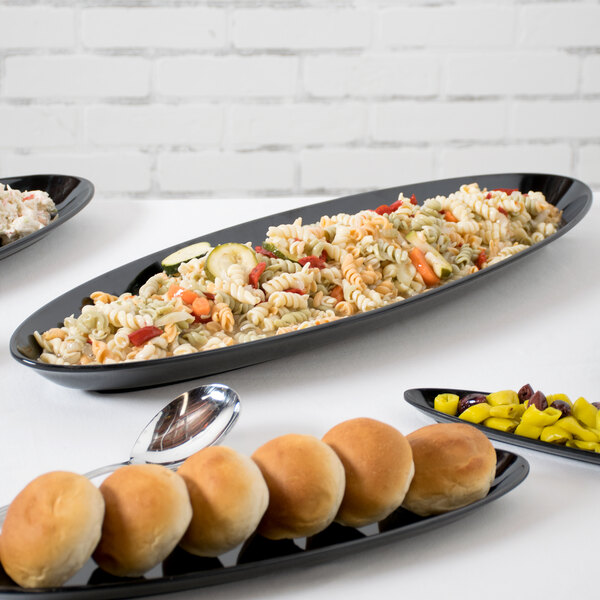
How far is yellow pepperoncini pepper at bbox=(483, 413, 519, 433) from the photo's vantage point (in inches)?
43.3

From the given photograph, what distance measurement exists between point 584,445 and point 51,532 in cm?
68

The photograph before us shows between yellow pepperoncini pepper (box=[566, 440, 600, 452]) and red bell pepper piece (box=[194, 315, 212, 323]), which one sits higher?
red bell pepper piece (box=[194, 315, 212, 323])

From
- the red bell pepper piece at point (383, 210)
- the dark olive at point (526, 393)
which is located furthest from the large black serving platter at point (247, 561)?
the red bell pepper piece at point (383, 210)

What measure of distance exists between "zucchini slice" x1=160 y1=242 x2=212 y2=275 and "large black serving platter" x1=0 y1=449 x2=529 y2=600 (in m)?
0.90

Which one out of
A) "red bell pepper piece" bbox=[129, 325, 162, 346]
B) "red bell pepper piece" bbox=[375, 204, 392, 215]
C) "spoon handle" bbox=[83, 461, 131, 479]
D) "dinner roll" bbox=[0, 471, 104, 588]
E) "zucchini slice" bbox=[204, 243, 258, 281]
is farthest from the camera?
"red bell pepper piece" bbox=[375, 204, 392, 215]

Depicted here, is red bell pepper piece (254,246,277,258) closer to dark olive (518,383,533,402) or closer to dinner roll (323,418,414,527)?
dark olive (518,383,533,402)

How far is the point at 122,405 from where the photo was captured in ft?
4.26

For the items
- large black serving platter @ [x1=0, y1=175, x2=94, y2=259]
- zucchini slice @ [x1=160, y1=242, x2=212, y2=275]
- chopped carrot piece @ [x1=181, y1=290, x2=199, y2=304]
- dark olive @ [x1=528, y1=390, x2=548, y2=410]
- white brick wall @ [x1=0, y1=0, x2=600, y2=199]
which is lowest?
dark olive @ [x1=528, y1=390, x2=548, y2=410]

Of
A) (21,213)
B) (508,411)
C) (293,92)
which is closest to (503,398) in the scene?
(508,411)

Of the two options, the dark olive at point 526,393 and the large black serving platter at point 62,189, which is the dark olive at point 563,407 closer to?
the dark olive at point 526,393

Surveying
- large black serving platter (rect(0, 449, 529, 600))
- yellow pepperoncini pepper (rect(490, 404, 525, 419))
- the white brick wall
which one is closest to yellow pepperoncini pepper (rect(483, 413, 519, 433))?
yellow pepperoncini pepper (rect(490, 404, 525, 419))

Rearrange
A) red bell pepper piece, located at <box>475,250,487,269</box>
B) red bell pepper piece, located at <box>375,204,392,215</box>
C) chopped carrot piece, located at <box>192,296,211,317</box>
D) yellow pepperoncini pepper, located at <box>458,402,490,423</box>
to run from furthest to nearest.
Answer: red bell pepper piece, located at <box>375,204,392,215</box>, red bell pepper piece, located at <box>475,250,487,269</box>, chopped carrot piece, located at <box>192,296,211,317</box>, yellow pepperoncini pepper, located at <box>458,402,490,423</box>

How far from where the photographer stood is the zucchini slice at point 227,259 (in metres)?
1.57

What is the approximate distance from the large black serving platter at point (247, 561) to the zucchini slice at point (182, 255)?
90 cm
